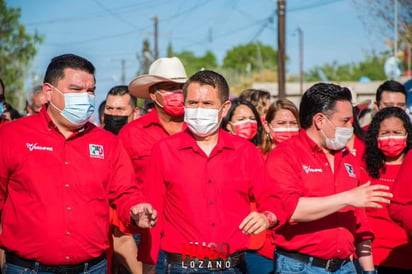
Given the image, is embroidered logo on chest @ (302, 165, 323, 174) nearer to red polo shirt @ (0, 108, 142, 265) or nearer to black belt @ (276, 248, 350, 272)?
black belt @ (276, 248, 350, 272)

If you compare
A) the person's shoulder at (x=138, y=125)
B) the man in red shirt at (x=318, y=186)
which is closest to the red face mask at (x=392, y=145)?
the man in red shirt at (x=318, y=186)

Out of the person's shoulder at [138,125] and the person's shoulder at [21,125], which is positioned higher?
the person's shoulder at [21,125]

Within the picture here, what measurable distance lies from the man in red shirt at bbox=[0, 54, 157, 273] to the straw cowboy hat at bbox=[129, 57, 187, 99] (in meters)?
2.16

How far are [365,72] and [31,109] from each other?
69.4m

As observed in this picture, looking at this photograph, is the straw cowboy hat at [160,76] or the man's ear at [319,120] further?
the straw cowboy hat at [160,76]

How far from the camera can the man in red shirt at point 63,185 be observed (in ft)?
16.8

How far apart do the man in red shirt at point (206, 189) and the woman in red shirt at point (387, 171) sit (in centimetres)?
197

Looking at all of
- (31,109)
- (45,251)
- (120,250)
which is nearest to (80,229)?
(45,251)

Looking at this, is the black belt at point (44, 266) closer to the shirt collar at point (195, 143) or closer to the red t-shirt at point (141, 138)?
the shirt collar at point (195, 143)

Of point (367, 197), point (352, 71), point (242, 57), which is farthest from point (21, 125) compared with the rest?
point (242, 57)

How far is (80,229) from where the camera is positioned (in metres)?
5.20

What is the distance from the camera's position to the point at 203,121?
5.45 meters

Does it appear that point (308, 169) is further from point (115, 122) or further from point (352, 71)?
point (352, 71)

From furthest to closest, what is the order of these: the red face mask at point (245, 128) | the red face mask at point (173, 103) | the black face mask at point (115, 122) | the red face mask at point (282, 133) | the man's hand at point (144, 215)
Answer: the black face mask at point (115, 122) < the red face mask at point (245, 128) < the red face mask at point (282, 133) < the red face mask at point (173, 103) < the man's hand at point (144, 215)
